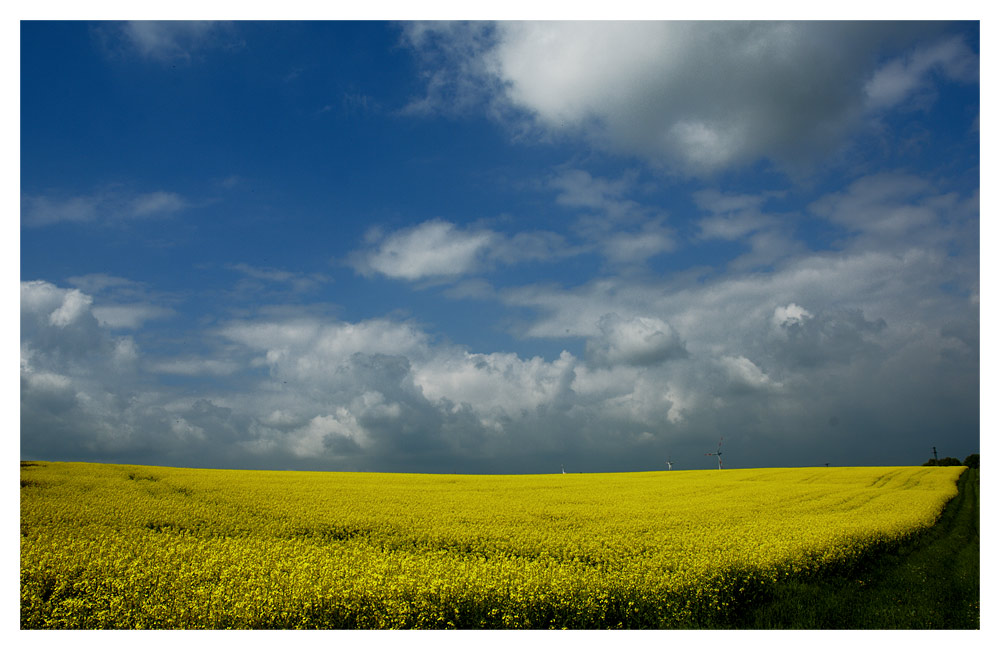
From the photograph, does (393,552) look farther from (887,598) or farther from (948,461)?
(948,461)

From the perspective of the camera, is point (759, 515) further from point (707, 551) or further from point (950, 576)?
point (707, 551)

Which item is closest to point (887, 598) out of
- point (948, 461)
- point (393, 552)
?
point (393, 552)

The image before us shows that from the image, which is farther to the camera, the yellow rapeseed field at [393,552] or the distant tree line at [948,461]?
the distant tree line at [948,461]

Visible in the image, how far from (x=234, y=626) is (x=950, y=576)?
1619 cm

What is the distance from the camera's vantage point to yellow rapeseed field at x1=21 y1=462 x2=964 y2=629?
971 cm

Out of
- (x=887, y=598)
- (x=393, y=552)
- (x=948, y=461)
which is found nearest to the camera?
(x=887, y=598)

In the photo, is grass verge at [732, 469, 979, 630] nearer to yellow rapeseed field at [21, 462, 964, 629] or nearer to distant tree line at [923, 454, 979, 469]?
yellow rapeseed field at [21, 462, 964, 629]

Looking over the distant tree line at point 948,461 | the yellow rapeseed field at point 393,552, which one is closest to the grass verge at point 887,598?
the yellow rapeseed field at point 393,552

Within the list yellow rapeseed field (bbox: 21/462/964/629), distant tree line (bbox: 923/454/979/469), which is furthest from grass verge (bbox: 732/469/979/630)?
distant tree line (bbox: 923/454/979/469)

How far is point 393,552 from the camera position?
13328mm

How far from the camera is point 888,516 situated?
20.8 meters

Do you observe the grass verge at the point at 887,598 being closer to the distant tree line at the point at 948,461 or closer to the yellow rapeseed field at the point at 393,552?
the yellow rapeseed field at the point at 393,552

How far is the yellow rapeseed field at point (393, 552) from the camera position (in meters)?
9.71
